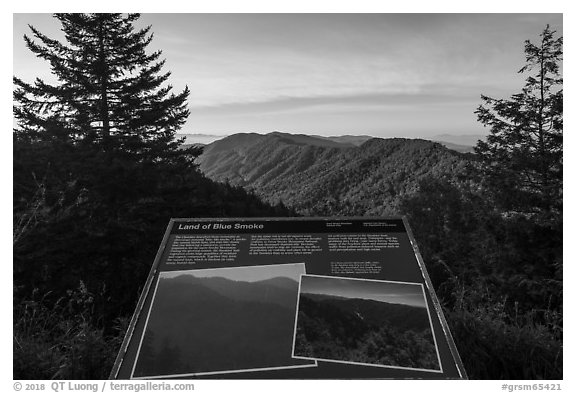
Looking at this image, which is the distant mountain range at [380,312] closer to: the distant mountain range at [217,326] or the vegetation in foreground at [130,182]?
the distant mountain range at [217,326]

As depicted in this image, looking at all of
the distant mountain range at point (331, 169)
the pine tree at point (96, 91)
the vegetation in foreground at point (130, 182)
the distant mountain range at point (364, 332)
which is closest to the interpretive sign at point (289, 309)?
the distant mountain range at point (364, 332)

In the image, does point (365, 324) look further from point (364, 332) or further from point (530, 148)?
point (530, 148)

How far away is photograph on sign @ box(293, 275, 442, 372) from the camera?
2762 mm

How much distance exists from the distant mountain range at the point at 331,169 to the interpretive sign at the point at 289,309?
36576 mm

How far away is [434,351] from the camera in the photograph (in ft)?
9.11

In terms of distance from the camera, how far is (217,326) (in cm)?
293

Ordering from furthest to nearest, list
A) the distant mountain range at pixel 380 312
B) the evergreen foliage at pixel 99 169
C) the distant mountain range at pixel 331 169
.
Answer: the distant mountain range at pixel 331 169 < the evergreen foliage at pixel 99 169 < the distant mountain range at pixel 380 312

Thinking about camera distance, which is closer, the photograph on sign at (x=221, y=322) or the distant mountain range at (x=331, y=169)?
the photograph on sign at (x=221, y=322)

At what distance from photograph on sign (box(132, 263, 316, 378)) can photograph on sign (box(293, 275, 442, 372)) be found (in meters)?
0.10

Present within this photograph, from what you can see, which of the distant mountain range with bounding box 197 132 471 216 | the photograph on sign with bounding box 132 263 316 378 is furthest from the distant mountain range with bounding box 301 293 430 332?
the distant mountain range with bounding box 197 132 471 216

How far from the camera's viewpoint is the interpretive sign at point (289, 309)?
2721 millimetres

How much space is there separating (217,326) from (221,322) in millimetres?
38

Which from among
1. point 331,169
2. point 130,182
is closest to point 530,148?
point 130,182

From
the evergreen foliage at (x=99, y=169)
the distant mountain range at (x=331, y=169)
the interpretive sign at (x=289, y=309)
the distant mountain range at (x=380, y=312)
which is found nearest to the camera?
the interpretive sign at (x=289, y=309)
